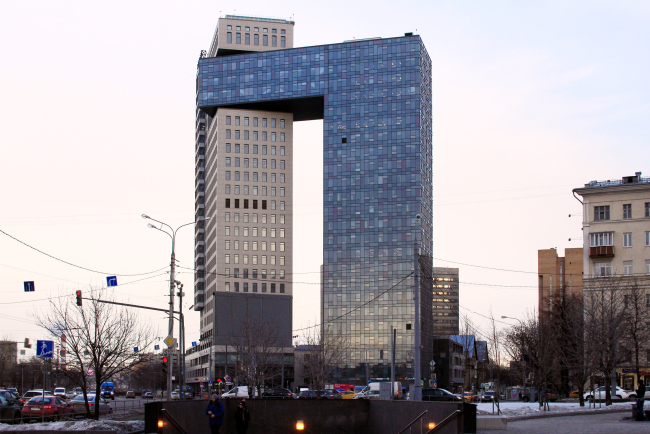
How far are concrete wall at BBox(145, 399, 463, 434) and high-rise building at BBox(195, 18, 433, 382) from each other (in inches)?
4310

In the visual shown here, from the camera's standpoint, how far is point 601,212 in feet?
287

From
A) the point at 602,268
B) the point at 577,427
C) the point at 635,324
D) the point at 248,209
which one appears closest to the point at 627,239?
the point at 602,268

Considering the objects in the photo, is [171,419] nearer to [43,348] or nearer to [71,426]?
[71,426]

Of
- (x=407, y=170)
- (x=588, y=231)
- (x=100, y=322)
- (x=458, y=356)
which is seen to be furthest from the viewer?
(x=458, y=356)

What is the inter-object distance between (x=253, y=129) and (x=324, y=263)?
30.3 m

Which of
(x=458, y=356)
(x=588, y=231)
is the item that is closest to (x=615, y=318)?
(x=588, y=231)

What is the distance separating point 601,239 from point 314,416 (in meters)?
64.3

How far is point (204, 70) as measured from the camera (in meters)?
152

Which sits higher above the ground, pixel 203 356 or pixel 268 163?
pixel 268 163

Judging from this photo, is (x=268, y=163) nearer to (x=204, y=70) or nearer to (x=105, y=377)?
(x=204, y=70)

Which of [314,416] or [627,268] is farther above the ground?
[627,268]

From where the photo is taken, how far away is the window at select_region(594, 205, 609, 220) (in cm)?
8712

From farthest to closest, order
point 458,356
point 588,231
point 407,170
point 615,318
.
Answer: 1. point 458,356
2. point 407,170
3. point 588,231
4. point 615,318

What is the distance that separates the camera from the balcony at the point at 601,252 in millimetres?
85062
